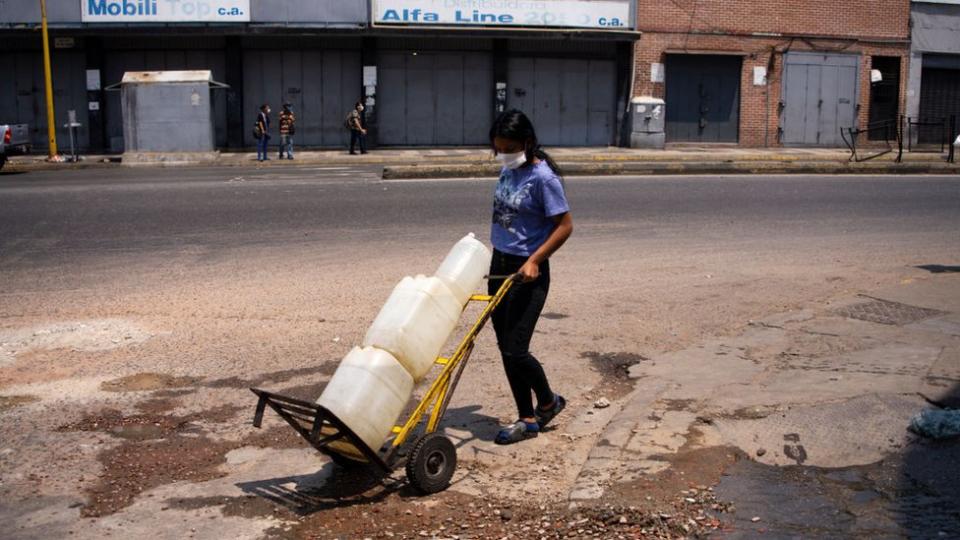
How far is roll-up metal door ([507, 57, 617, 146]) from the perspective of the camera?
33250 mm

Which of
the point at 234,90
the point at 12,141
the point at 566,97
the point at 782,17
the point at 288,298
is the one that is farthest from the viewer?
the point at 782,17

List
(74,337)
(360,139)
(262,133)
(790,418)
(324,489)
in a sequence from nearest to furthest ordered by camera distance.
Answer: (324,489), (790,418), (74,337), (262,133), (360,139)

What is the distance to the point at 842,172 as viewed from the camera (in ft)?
72.0

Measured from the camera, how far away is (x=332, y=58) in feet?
105

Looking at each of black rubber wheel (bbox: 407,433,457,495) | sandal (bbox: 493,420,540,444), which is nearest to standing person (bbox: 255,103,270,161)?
sandal (bbox: 493,420,540,444)

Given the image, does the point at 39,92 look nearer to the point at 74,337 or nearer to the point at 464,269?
the point at 74,337

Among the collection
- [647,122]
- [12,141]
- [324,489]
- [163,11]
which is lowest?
[324,489]

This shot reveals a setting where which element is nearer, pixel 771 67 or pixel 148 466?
pixel 148 466

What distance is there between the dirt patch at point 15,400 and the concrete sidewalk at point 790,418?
3.53 meters

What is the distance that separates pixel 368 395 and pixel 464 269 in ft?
2.93

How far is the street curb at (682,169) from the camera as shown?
19.2 meters

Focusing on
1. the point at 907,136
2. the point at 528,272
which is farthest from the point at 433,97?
the point at 528,272

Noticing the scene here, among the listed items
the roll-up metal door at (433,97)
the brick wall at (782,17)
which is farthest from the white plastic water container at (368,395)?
the brick wall at (782,17)

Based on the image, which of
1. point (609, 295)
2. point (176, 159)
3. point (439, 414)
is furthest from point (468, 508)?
point (176, 159)
